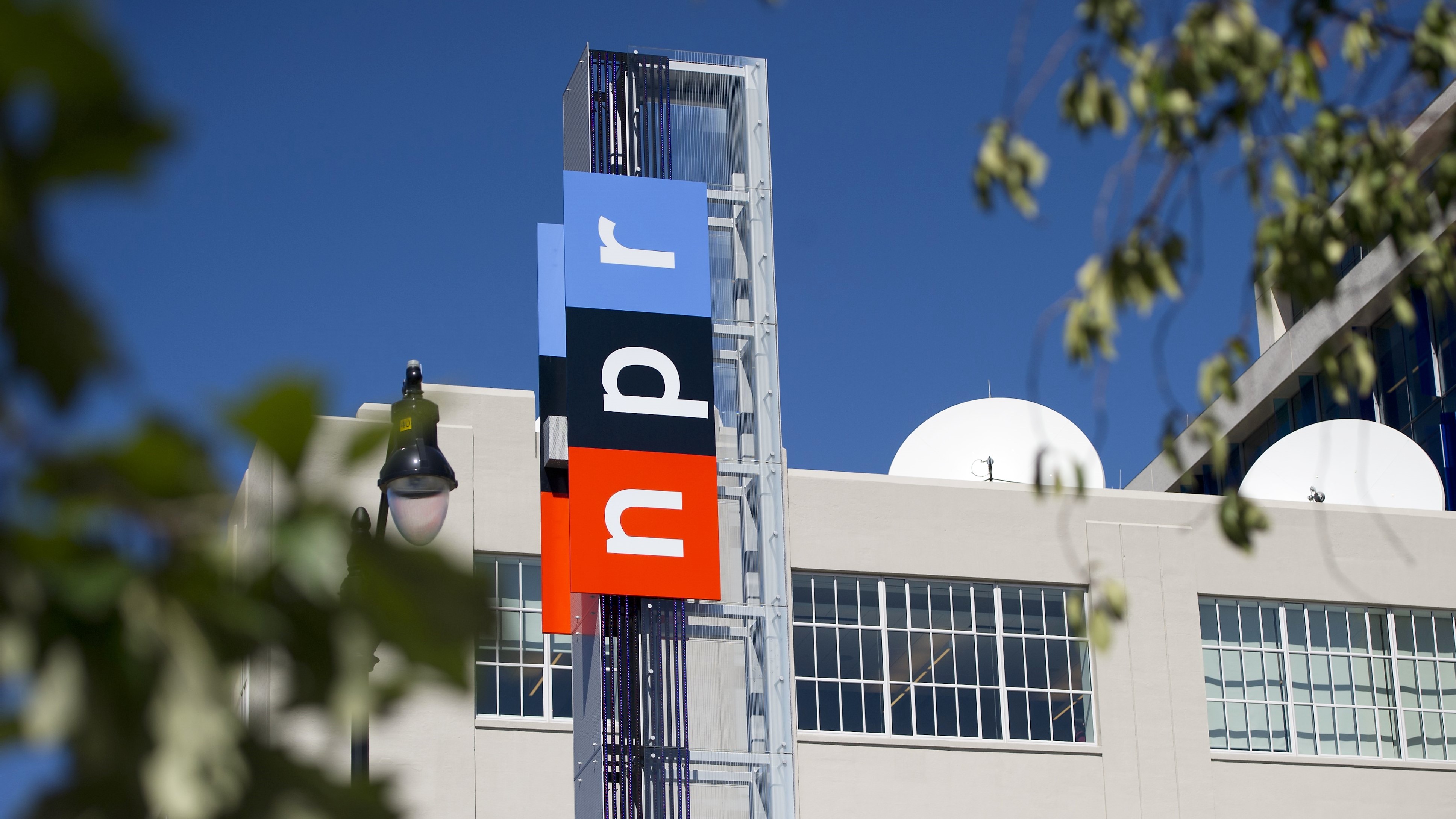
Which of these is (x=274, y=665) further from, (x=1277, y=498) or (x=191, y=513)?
(x=1277, y=498)

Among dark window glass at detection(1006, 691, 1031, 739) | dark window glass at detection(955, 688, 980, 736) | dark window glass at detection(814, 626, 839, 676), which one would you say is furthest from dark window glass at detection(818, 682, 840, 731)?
dark window glass at detection(1006, 691, 1031, 739)

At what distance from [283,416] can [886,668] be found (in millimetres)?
24886

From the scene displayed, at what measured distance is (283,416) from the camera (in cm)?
167

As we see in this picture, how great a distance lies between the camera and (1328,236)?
609cm

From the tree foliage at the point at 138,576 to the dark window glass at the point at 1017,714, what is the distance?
25.4 m

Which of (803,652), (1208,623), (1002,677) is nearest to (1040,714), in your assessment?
(1002,677)

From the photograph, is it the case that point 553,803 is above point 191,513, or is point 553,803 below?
above

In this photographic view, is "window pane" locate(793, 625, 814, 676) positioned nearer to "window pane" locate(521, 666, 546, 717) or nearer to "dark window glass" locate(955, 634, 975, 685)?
"dark window glass" locate(955, 634, 975, 685)

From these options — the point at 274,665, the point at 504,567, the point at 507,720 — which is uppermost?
the point at 504,567

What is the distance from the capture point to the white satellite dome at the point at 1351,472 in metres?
31.7

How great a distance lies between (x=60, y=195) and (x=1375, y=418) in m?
41.4

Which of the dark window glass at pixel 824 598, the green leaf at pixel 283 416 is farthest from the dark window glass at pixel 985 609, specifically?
the green leaf at pixel 283 416

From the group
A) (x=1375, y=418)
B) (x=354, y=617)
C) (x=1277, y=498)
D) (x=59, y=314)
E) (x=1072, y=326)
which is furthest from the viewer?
(x=1375, y=418)

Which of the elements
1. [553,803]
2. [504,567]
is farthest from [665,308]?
[553,803]
